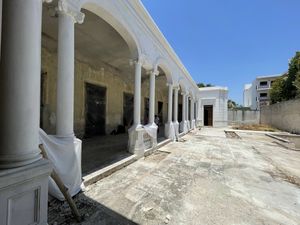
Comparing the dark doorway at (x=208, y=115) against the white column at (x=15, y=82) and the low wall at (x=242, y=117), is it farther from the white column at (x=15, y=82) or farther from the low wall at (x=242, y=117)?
the white column at (x=15, y=82)

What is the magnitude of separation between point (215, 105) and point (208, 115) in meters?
1.81

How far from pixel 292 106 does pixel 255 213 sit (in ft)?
53.5

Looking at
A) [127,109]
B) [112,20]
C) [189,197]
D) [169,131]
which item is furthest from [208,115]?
[189,197]

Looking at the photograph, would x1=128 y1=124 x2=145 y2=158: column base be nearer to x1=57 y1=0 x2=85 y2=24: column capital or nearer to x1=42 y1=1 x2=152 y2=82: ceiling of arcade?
x1=42 y1=1 x2=152 y2=82: ceiling of arcade

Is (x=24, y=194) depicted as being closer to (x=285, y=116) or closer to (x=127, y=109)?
(x=127, y=109)

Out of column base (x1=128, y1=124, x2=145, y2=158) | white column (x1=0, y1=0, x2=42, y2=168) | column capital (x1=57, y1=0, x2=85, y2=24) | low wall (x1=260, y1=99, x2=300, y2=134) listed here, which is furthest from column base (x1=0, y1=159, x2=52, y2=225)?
low wall (x1=260, y1=99, x2=300, y2=134)

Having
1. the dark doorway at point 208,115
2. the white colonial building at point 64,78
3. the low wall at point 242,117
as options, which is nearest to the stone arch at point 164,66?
the white colonial building at point 64,78

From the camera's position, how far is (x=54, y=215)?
2344 millimetres

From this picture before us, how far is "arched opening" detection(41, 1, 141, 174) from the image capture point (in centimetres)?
509

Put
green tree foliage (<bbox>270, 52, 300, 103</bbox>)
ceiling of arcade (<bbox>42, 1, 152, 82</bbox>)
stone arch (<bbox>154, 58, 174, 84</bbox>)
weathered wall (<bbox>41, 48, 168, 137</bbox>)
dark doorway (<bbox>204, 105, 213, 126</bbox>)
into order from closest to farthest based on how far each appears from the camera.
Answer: ceiling of arcade (<bbox>42, 1, 152, 82</bbox>) → weathered wall (<bbox>41, 48, 168, 137</bbox>) → stone arch (<bbox>154, 58, 174, 84</bbox>) → green tree foliage (<bbox>270, 52, 300, 103</bbox>) → dark doorway (<bbox>204, 105, 213, 126</bbox>)

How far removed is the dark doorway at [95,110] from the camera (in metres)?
8.37

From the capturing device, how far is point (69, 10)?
2.87 m

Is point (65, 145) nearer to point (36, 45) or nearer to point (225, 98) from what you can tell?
point (36, 45)

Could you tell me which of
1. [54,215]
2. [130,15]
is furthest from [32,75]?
[130,15]
